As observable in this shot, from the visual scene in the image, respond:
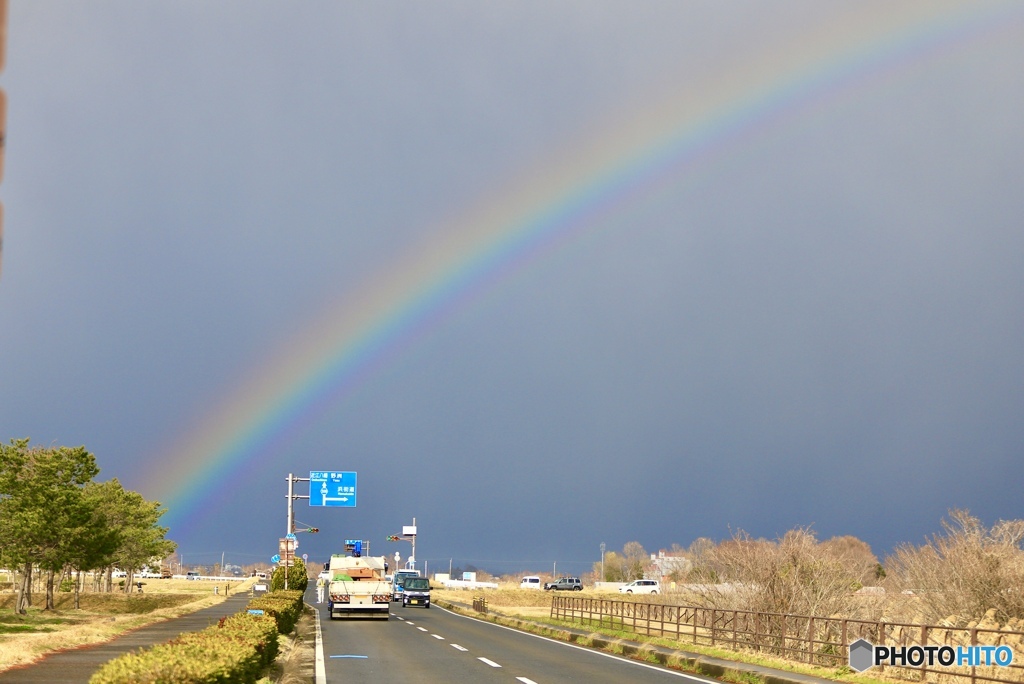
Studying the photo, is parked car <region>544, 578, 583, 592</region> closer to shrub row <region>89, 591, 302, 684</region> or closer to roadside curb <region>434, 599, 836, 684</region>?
roadside curb <region>434, 599, 836, 684</region>

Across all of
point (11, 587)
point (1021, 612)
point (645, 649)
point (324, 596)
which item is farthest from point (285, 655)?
point (11, 587)

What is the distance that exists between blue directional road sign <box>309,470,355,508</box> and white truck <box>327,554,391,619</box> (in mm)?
9126

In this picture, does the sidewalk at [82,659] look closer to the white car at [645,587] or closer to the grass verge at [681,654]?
the grass verge at [681,654]

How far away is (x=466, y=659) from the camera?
25188mm

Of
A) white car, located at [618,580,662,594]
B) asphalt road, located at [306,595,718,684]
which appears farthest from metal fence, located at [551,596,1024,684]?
white car, located at [618,580,662,594]

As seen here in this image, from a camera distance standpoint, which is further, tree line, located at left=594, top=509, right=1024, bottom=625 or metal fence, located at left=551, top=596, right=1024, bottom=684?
tree line, located at left=594, top=509, right=1024, bottom=625

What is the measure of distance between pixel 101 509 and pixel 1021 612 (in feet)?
178

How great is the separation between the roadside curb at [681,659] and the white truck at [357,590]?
9492mm

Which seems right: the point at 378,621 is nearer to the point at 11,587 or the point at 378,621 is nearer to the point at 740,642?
the point at 740,642

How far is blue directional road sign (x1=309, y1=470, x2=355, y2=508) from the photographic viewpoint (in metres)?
56.9

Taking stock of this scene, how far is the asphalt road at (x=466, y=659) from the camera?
20562 millimetres

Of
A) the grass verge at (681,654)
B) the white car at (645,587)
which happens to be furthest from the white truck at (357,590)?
the white car at (645,587)

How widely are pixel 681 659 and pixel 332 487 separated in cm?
3680

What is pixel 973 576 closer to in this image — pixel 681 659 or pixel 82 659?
pixel 681 659
